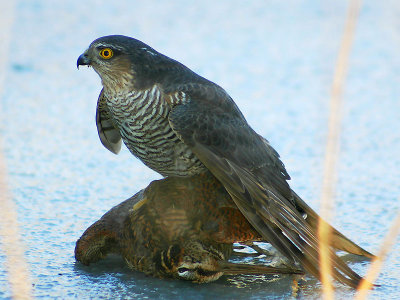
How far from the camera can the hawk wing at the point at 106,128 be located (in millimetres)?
4785

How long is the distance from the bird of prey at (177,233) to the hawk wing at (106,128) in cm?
77

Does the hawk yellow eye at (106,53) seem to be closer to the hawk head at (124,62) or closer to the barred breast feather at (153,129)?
the hawk head at (124,62)

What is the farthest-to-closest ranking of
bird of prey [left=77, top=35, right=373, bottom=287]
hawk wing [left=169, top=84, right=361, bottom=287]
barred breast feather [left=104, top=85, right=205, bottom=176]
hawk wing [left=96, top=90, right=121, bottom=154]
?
hawk wing [left=96, top=90, right=121, bottom=154] < barred breast feather [left=104, top=85, right=205, bottom=176] < bird of prey [left=77, top=35, right=373, bottom=287] < hawk wing [left=169, top=84, right=361, bottom=287]

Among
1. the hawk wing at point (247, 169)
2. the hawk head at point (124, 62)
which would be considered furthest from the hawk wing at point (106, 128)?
the hawk wing at point (247, 169)

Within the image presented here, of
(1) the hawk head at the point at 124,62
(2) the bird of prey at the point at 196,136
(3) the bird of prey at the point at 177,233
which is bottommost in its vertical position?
(3) the bird of prey at the point at 177,233

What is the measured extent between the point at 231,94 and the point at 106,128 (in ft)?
7.15

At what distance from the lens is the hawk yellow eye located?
445cm

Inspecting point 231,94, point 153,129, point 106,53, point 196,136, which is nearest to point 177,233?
point 196,136

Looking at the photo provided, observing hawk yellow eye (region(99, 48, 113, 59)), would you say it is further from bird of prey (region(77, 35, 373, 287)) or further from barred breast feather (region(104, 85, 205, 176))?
barred breast feather (region(104, 85, 205, 176))

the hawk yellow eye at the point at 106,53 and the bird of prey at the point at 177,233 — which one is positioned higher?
the hawk yellow eye at the point at 106,53

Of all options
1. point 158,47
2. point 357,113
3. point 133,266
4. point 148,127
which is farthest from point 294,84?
point 133,266

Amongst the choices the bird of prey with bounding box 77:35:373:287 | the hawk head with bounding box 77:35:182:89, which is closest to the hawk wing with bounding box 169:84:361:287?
the bird of prey with bounding box 77:35:373:287

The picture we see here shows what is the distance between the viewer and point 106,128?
4898 mm

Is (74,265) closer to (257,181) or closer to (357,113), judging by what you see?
(257,181)
